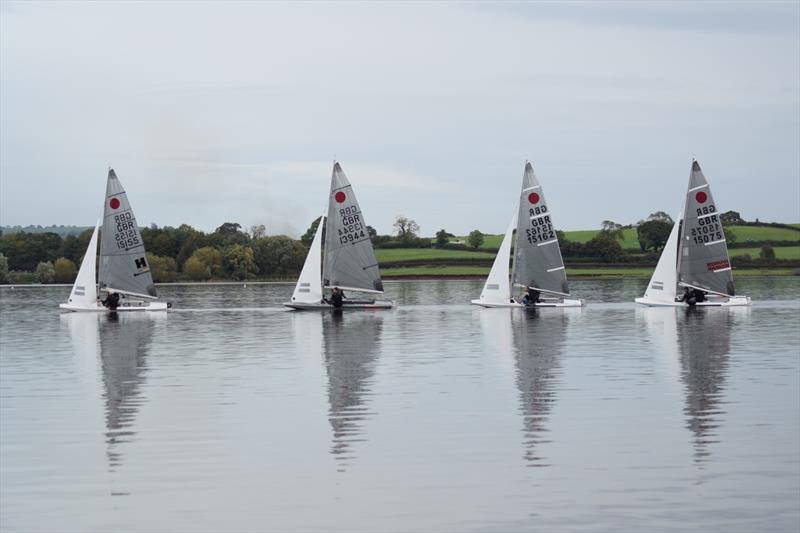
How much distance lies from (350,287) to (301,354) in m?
29.4

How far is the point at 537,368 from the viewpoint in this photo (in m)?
39.8

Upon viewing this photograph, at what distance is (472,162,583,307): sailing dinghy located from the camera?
75.3 m

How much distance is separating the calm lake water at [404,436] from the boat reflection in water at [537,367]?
0.14 metres

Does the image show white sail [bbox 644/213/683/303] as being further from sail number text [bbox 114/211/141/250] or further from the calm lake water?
sail number text [bbox 114/211/141/250]

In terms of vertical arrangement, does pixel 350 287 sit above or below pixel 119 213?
below

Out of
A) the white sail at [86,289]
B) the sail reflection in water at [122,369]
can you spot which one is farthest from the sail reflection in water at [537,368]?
the white sail at [86,289]

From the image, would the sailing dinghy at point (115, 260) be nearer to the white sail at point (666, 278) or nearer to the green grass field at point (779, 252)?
the white sail at point (666, 278)

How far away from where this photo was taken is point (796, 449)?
23.0m

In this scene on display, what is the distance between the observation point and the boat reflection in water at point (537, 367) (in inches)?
985

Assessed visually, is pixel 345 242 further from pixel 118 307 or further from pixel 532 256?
pixel 118 307

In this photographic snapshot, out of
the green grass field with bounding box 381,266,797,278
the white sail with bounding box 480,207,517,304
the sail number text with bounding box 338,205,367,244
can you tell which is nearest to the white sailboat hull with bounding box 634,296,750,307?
the white sail with bounding box 480,207,517,304

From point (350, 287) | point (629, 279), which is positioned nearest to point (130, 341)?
point (350, 287)

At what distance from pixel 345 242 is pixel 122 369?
34.5 m

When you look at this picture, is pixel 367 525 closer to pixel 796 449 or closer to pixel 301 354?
pixel 796 449
